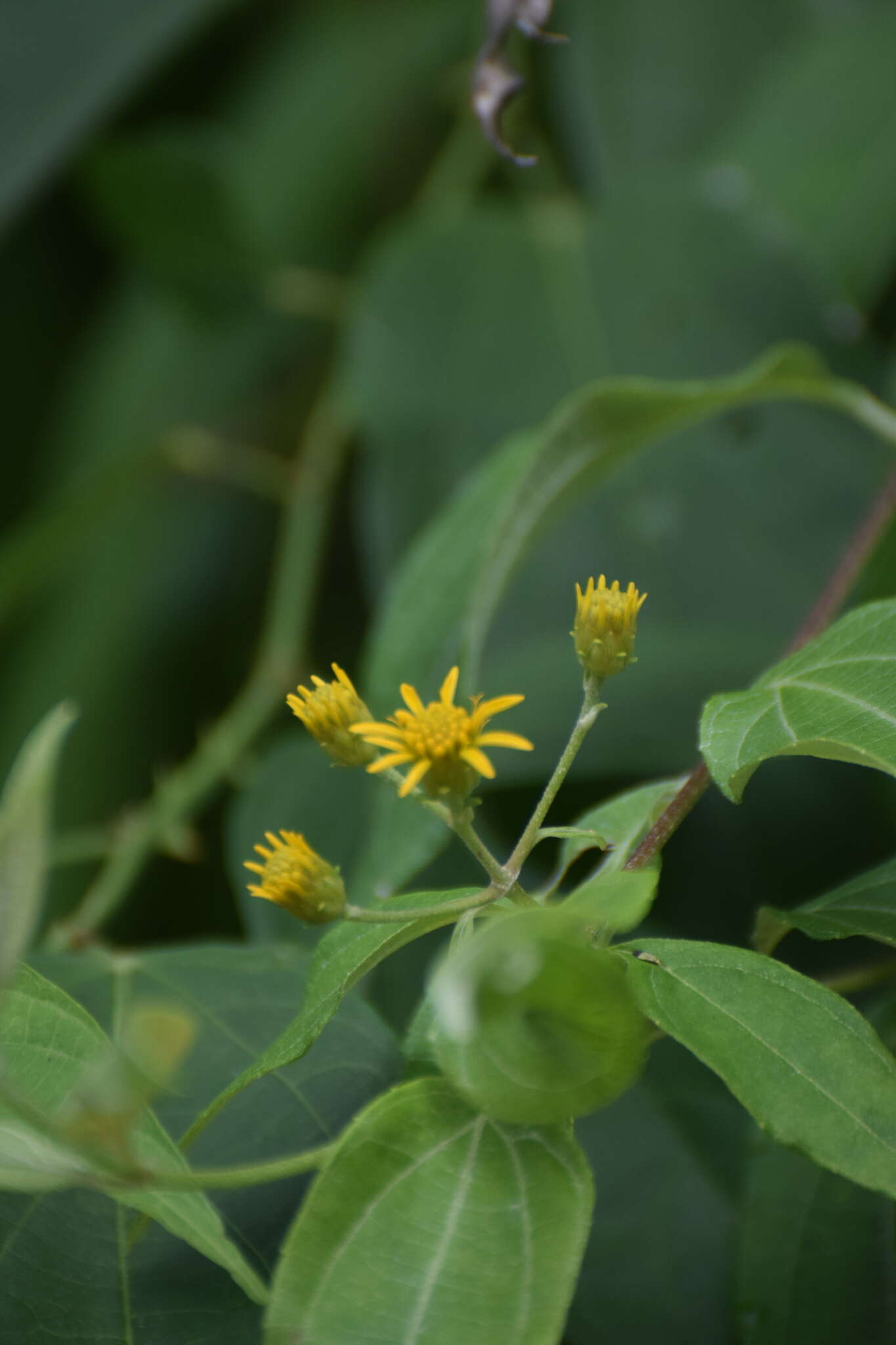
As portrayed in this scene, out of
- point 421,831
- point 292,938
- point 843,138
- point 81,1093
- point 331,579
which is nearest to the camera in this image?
point 81,1093

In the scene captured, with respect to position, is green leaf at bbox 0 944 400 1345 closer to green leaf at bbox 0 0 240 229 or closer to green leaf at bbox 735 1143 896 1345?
green leaf at bbox 735 1143 896 1345

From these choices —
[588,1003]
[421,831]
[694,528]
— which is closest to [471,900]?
[588,1003]

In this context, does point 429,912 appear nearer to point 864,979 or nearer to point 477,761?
point 477,761

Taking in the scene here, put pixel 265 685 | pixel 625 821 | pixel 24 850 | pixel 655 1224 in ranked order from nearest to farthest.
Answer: pixel 24 850
pixel 625 821
pixel 655 1224
pixel 265 685

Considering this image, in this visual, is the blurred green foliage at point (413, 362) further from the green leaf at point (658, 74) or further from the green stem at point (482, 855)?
the green stem at point (482, 855)

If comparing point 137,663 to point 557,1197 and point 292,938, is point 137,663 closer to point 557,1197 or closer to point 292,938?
point 292,938

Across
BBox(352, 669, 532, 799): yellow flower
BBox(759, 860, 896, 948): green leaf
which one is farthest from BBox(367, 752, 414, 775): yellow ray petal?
BBox(759, 860, 896, 948): green leaf

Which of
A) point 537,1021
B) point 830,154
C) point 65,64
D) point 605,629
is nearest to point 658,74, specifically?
point 830,154

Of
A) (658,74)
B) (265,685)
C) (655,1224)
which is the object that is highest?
(658,74)
